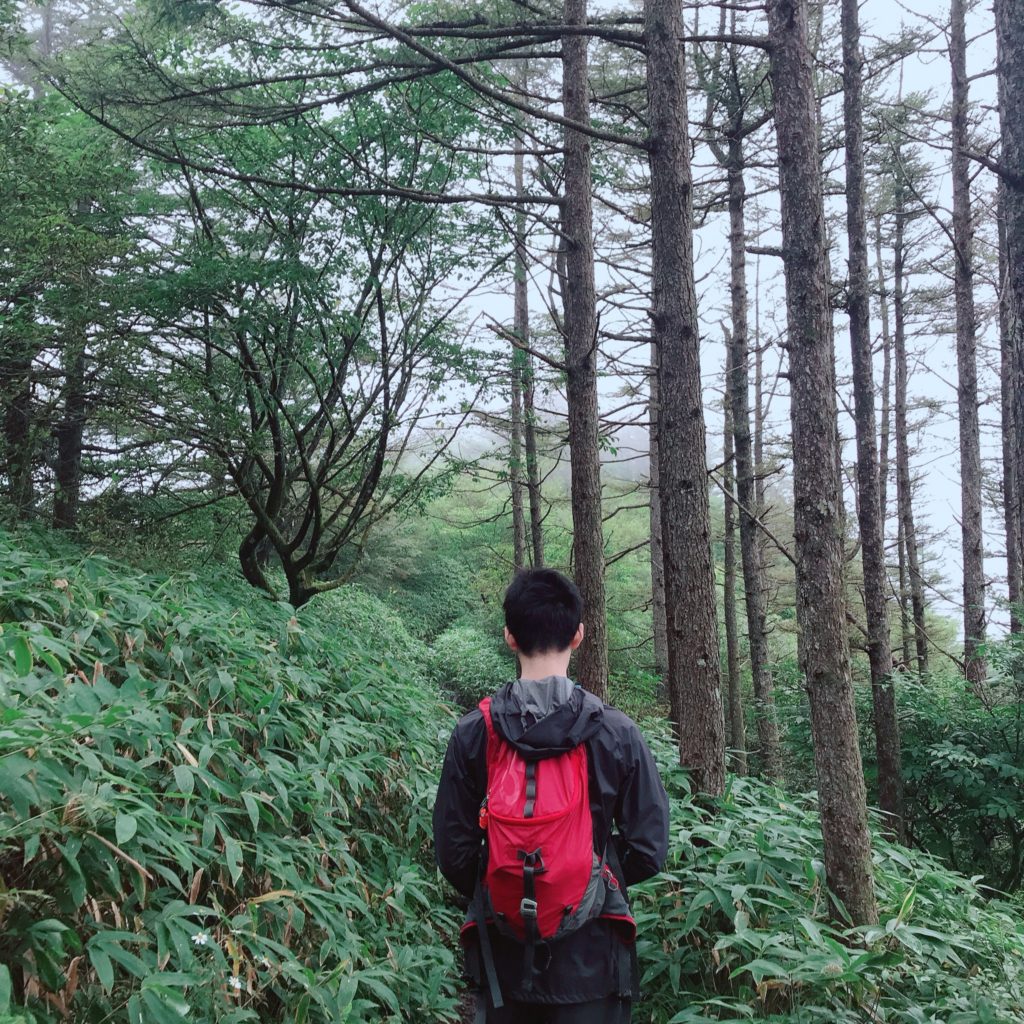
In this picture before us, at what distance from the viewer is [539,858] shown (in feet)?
6.93

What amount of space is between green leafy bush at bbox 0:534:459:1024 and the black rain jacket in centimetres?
85

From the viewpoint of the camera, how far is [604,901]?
88.9 inches

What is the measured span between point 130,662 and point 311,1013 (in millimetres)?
1851

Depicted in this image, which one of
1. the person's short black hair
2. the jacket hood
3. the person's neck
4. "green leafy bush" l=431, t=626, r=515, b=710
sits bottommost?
"green leafy bush" l=431, t=626, r=515, b=710

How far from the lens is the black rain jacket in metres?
2.22

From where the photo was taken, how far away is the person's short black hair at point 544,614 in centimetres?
241

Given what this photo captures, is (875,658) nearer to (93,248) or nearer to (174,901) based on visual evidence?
(174,901)

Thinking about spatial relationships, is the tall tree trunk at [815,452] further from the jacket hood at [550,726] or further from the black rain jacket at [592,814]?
the jacket hood at [550,726]

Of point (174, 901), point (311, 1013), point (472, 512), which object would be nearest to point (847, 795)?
point (311, 1013)

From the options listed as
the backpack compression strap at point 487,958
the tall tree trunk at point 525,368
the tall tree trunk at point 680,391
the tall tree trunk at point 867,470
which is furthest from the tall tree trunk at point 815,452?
the tall tree trunk at point 867,470

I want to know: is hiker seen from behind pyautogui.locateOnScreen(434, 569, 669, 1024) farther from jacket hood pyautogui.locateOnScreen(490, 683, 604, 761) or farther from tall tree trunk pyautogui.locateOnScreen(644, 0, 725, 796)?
tall tree trunk pyautogui.locateOnScreen(644, 0, 725, 796)

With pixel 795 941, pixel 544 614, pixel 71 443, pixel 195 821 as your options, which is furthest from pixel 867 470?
pixel 71 443

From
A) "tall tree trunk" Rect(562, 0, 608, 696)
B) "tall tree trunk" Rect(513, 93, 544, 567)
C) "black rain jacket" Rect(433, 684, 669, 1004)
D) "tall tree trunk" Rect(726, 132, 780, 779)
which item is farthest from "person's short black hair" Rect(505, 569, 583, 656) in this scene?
"tall tree trunk" Rect(726, 132, 780, 779)

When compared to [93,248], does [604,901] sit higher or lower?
lower
